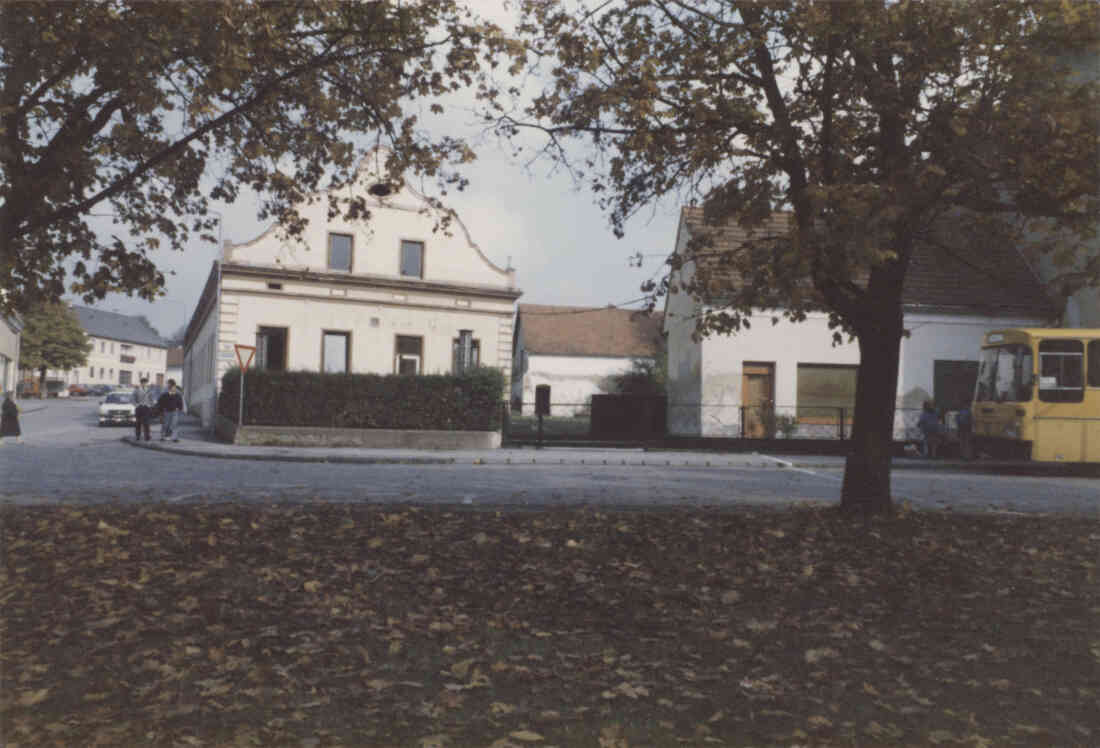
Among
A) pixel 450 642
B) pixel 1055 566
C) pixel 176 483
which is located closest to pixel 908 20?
pixel 1055 566

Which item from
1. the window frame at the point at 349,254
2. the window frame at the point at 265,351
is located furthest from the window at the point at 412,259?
the window frame at the point at 265,351

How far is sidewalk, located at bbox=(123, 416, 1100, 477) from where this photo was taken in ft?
62.6

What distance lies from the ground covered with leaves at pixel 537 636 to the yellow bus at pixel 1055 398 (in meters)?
10.8

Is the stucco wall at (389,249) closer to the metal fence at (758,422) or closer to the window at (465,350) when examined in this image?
the window at (465,350)

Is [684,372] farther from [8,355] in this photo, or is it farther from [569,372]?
[8,355]

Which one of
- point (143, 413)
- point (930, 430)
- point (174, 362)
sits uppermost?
point (174, 362)

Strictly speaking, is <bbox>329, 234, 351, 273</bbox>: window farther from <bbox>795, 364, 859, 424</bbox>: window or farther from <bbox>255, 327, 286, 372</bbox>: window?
<bbox>795, 364, 859, 424</bbox>: window

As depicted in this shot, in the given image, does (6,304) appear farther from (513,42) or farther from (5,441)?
(5,441)

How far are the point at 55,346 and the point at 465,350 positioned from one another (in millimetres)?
68786

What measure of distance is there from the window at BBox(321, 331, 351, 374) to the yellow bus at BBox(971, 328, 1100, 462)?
73.5 ft

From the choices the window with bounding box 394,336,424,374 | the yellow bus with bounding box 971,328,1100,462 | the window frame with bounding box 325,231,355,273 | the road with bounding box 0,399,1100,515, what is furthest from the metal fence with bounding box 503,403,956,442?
the window frame with bounding box 325,231,355,273

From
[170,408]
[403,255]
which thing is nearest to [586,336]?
[403,255]

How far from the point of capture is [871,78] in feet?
26.2

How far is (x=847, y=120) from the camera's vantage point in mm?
8945
